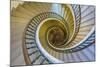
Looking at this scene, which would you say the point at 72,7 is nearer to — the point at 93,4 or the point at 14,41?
the point at 93,4

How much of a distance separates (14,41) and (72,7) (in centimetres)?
87

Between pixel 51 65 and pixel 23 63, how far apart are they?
1.18ft

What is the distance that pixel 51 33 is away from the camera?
2.31m

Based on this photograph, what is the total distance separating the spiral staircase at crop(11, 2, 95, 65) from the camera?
2.16m

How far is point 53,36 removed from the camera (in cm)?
232

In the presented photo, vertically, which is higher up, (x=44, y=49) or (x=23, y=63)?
(x=44, y=49)

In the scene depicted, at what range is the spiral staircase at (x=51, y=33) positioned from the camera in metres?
Answer: 2.16

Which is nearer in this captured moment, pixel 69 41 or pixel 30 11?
pixel 30 11
